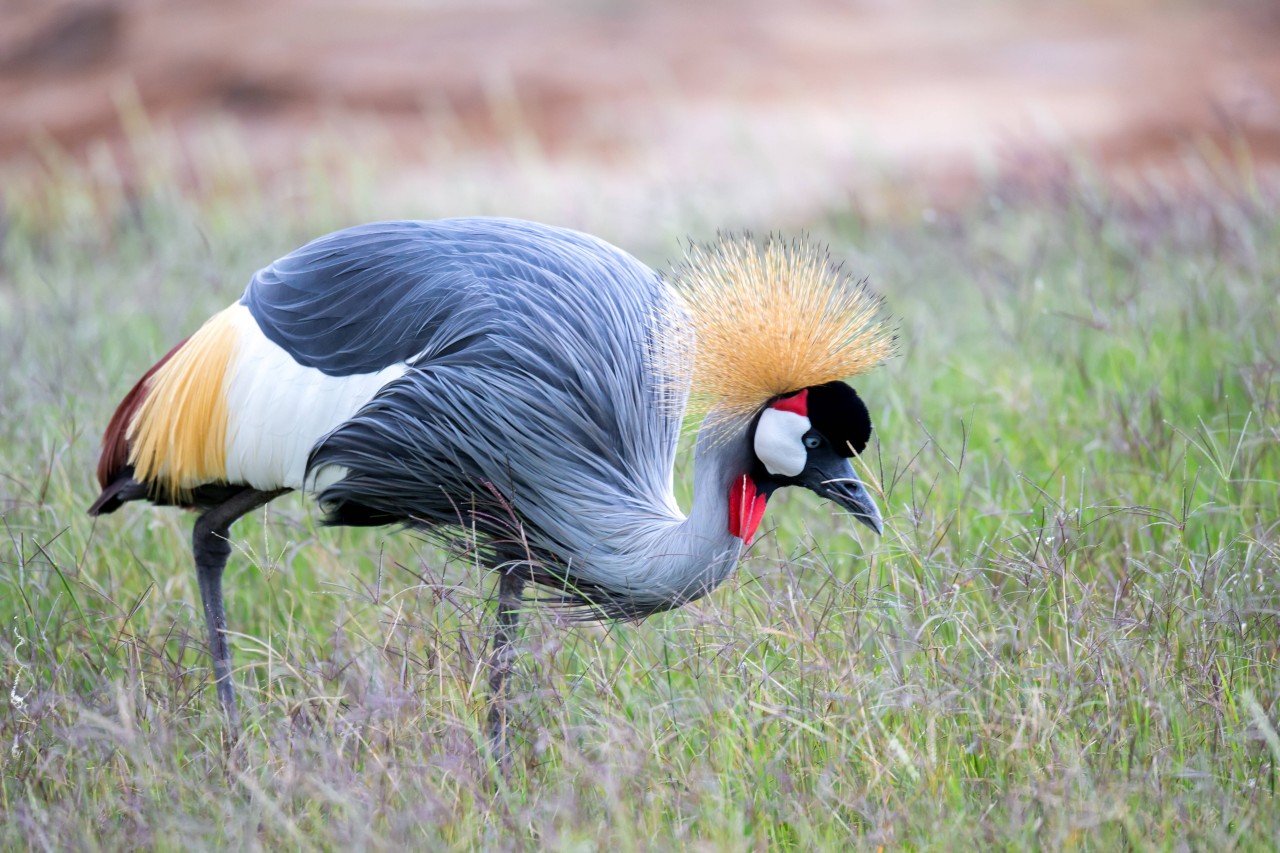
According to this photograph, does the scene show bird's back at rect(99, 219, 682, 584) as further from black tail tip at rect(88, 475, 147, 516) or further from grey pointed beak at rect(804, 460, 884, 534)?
grey pointed beak at rect(804, 460, 884, 534)

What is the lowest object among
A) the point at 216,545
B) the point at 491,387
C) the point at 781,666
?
the point at 781,666

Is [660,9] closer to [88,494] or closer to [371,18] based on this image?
[371,18]

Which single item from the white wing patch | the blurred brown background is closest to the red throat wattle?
the white wing patch

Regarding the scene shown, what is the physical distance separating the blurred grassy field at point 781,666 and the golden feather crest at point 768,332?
184 millimetres

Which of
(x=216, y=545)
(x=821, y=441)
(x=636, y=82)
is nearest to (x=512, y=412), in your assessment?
(x=821, y=441)

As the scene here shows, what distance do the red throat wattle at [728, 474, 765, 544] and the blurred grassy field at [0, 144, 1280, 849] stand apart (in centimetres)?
9

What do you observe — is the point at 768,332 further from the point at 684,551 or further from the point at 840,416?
the point at 684,551

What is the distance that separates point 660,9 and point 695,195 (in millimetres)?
5314

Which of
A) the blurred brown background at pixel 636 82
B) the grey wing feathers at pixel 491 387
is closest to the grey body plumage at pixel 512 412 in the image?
the grey wing feathers at pixel 491 387

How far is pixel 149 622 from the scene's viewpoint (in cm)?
227

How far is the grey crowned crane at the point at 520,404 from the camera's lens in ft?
6.00

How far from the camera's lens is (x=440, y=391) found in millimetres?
1944

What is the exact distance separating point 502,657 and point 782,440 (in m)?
0.52

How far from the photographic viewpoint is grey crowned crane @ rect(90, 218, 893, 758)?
1829 millimetres
